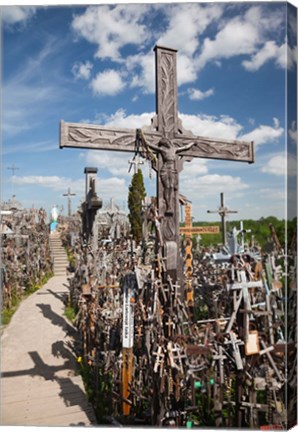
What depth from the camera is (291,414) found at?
265cm

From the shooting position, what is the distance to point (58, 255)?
16.5 ft

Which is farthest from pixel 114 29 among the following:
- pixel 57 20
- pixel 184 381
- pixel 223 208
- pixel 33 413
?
pixel 33 413

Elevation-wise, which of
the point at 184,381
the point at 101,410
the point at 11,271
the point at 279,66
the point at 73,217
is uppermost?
the point at 279,66

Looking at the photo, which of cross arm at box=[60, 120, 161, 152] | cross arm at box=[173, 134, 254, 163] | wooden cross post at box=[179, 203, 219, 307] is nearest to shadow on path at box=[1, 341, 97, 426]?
wooden cross post at box=[179, 203, 219, 307]

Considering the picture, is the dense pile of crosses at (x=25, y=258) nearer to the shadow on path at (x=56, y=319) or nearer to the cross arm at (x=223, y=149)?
the shadow on path at (x=56, y=319)

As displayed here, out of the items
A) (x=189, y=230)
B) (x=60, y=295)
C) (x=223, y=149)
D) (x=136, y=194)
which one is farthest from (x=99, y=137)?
(x=60, y=295)

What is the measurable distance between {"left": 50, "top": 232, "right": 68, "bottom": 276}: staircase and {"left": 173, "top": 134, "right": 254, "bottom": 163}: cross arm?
97.1 inches

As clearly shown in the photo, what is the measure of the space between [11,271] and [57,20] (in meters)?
3.11

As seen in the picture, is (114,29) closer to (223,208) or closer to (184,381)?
(223,208)

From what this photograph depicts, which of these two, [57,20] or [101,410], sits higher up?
[57,20]

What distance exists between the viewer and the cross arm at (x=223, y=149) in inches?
117

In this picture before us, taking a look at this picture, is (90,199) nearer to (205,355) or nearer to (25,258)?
(205,355)

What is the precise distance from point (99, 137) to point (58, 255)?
2.72 m

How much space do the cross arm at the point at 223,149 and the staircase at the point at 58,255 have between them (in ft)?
8.09
